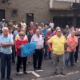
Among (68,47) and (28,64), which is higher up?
(68,47)

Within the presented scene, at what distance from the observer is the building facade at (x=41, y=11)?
843 inches

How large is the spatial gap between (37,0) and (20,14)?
2.49 metres

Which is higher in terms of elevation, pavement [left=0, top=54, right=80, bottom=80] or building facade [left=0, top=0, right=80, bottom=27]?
building facade [left=0, top=0, right=80, bottom=27]

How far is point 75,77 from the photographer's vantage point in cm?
798

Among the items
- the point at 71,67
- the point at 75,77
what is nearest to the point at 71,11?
the point at 71,67

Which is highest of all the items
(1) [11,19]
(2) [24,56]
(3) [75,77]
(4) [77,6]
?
(4) [77,6]

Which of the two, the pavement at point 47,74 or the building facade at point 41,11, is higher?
the building facade at point 41,11

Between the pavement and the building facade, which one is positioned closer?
the pavement

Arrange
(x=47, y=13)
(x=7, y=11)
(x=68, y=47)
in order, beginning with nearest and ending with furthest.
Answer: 1. (x=68, y=47)
2. (x=7, y=11)
3. (x=47, y=13)

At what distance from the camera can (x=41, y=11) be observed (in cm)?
2267

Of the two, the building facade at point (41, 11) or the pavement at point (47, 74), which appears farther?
the building facade at point (41, 11)

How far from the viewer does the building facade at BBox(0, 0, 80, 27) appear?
2141cm

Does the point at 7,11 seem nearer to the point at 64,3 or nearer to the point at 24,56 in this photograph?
the point at 64,3

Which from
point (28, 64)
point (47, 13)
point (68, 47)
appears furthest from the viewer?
point (47, 13)
